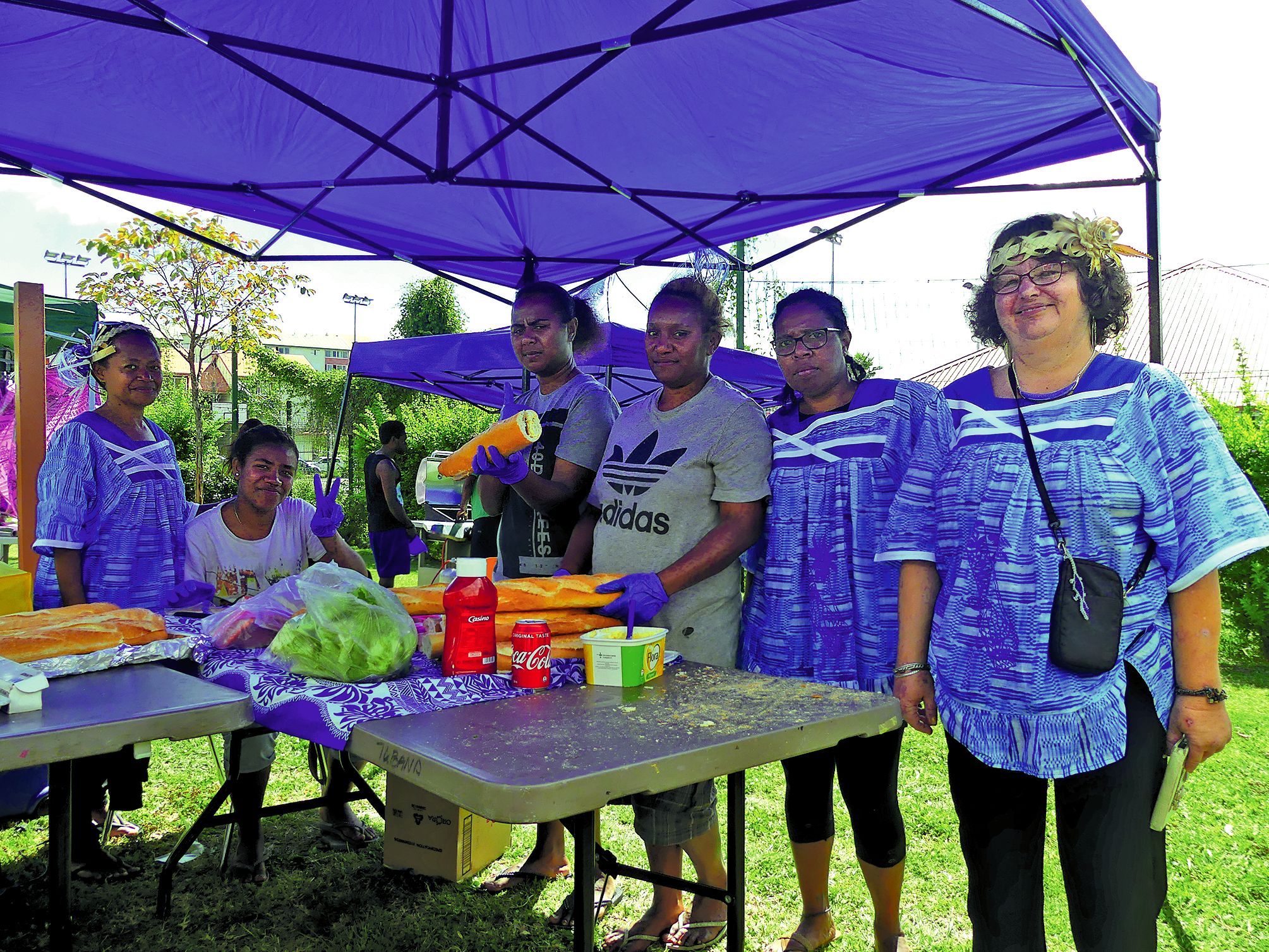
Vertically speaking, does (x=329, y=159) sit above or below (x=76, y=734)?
above

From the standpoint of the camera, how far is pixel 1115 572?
1.72m

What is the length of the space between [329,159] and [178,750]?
3.26 m

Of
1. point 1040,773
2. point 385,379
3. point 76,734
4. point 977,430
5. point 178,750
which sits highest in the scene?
point 385,379

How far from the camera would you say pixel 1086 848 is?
174 cm

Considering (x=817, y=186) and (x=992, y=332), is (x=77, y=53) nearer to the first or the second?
(x=817, y=186)

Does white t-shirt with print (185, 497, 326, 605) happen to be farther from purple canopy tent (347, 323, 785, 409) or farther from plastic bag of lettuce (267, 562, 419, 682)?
purple canopy tent (347, 323, 785, 409)

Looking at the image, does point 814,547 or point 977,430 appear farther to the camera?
point 814,547

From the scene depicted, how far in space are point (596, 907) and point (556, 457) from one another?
5.21 ft

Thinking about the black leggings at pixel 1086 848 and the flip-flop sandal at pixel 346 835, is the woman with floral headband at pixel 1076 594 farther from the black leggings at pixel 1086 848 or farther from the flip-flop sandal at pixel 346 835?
the flip-flop sandal at pixel 346 835

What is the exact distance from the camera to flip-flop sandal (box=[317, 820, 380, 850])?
3445 mm

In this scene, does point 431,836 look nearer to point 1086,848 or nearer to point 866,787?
point 866,787

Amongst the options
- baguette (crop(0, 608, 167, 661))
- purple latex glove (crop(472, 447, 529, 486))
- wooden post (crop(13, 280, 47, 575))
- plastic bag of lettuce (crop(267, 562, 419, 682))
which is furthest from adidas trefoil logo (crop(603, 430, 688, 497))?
wooden post (crop(13, 280, 47, 575))

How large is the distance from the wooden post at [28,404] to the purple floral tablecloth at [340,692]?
2430mm

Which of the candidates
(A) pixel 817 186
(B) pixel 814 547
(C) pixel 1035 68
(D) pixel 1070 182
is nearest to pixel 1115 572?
(B) pixel 814 547
